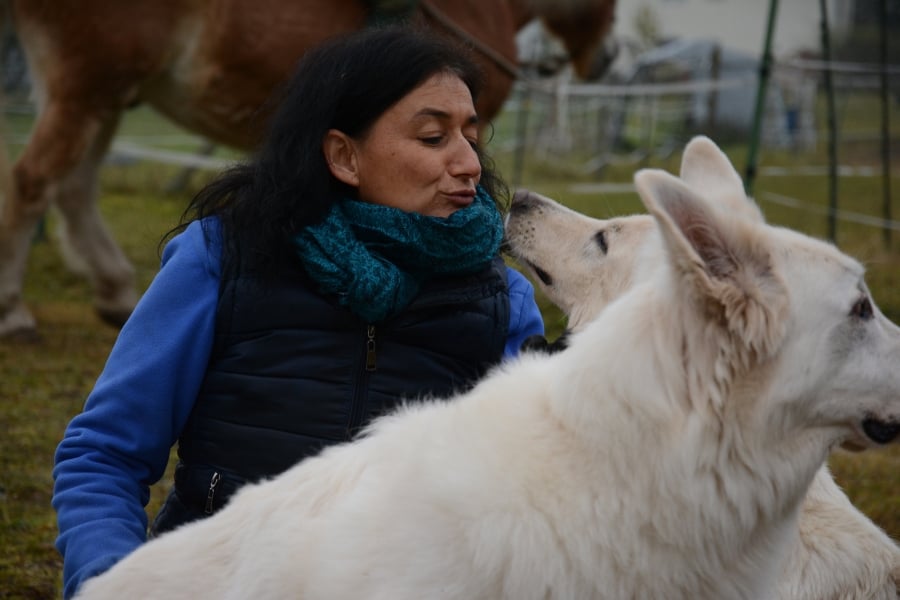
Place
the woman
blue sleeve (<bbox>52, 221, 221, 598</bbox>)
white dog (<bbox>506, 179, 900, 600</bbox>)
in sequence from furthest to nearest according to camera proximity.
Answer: white dog (<bbox>506, 179, 900, 600</bbox>), the woman, blue sleeve (<bbox>52, 221, 221, 598</bbox>)

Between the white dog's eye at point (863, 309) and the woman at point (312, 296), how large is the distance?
0.86 meters

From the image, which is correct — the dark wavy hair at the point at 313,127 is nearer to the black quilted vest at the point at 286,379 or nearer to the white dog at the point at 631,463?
the black quilted vest at the point at 286,379

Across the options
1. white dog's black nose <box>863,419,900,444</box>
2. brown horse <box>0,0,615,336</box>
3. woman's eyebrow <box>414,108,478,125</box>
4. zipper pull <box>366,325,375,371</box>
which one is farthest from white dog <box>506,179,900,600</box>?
brown horse <box>0,0,615,336</box>

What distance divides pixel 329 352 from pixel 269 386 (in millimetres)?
155

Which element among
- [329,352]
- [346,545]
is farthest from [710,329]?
[329,352]

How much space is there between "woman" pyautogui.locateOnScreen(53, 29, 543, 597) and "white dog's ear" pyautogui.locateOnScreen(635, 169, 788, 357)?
741mm

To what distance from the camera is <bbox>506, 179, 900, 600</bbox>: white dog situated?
3.04 metres

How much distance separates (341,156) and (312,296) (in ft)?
1.16

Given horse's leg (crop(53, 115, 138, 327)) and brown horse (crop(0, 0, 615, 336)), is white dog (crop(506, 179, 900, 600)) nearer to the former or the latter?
brown horse (crop(0, 0, 615, 336))

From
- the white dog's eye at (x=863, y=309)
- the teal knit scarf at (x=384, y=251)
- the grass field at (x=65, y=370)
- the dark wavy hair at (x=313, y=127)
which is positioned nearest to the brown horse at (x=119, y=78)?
the grass field at (x=65, y=370)

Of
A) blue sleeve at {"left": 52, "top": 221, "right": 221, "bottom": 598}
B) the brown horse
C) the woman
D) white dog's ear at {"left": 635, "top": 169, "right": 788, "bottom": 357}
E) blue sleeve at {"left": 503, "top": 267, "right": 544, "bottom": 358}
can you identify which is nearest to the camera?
white dog's ear at {"left": 635, "top": 169, "right": 788, "bottom": 357}

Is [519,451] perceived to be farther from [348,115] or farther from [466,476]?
[348,115]

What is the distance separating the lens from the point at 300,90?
108 inches

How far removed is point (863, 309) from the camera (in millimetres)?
2189
